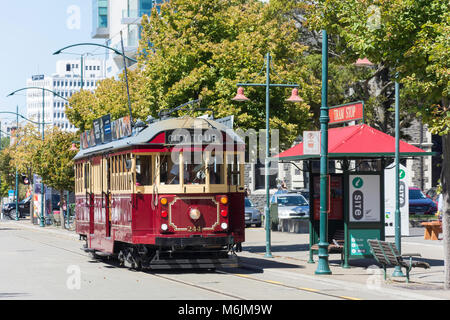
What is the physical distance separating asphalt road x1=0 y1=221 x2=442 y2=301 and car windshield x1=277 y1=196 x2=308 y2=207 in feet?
68.6

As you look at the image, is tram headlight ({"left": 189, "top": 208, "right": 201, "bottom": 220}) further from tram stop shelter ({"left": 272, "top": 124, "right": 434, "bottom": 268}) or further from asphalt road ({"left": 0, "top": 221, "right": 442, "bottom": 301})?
tram stop shelter ({"left": 272, "top": 124, "right": 434, "bottom": 268})

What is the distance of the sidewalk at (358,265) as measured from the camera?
17.3 metres

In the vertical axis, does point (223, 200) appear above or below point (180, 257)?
above

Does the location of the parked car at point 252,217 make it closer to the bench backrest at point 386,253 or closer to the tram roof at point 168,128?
the tram roof at point 168,128

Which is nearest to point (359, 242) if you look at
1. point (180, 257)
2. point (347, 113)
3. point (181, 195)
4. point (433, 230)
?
point (347, 113)

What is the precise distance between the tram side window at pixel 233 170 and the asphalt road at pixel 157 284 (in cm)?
221

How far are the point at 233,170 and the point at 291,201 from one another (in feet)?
83.5

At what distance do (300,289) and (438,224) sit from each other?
17.6 meters

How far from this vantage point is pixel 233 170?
21359 millimetres

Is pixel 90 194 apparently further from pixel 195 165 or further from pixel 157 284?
pixel 157 284

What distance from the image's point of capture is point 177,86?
29469 mm

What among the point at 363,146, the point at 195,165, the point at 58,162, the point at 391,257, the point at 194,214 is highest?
the point at 58,162
